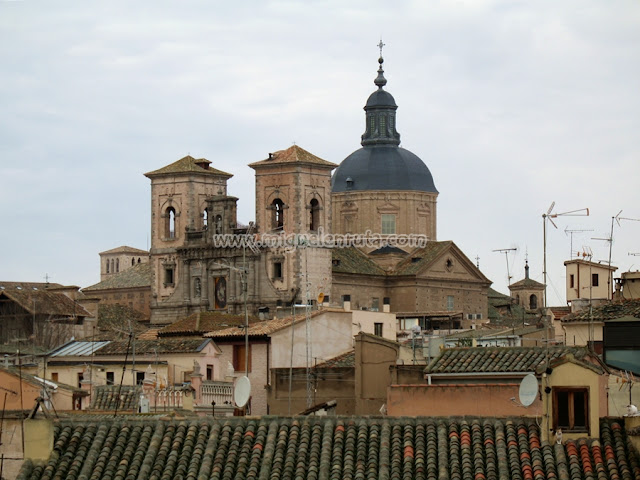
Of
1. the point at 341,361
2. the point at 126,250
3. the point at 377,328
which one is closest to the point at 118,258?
the point at 126,250

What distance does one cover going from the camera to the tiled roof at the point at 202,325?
65938 mm

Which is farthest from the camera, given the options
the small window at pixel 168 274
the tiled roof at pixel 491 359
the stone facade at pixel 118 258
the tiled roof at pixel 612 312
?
the stone facade at pixel 118 258

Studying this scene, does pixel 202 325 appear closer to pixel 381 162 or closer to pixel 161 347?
pixel 161 347

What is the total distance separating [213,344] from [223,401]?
371 inches

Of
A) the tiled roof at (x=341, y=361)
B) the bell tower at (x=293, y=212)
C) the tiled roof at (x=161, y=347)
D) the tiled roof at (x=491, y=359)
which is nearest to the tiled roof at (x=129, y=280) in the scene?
the bell tower at (x=293, y=212)

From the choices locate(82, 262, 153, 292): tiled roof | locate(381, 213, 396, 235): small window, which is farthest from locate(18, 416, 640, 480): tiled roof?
locate(82, 262, 153, 292): tiled roof

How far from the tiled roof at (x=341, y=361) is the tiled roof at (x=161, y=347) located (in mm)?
7090

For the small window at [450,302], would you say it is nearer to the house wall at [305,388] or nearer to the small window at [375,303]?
the small window at [375,303]

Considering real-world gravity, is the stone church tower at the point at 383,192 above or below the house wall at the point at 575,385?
above

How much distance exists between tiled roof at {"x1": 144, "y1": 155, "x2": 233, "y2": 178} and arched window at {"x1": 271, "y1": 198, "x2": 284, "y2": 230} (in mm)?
5959

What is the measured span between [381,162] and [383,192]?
6.74 ft

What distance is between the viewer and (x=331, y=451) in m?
25.3

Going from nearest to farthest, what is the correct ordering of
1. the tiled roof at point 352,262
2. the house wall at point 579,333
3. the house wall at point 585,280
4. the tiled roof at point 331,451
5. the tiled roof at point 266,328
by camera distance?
1. the tiled roof at point 331,451
2. the house wall at point 579,333
3. the tiled roof at point 266,328
4. the house wall at point 585,280
5. the tiled roof at point 352,262

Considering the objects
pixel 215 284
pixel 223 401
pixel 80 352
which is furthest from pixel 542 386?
pixel 215 284
